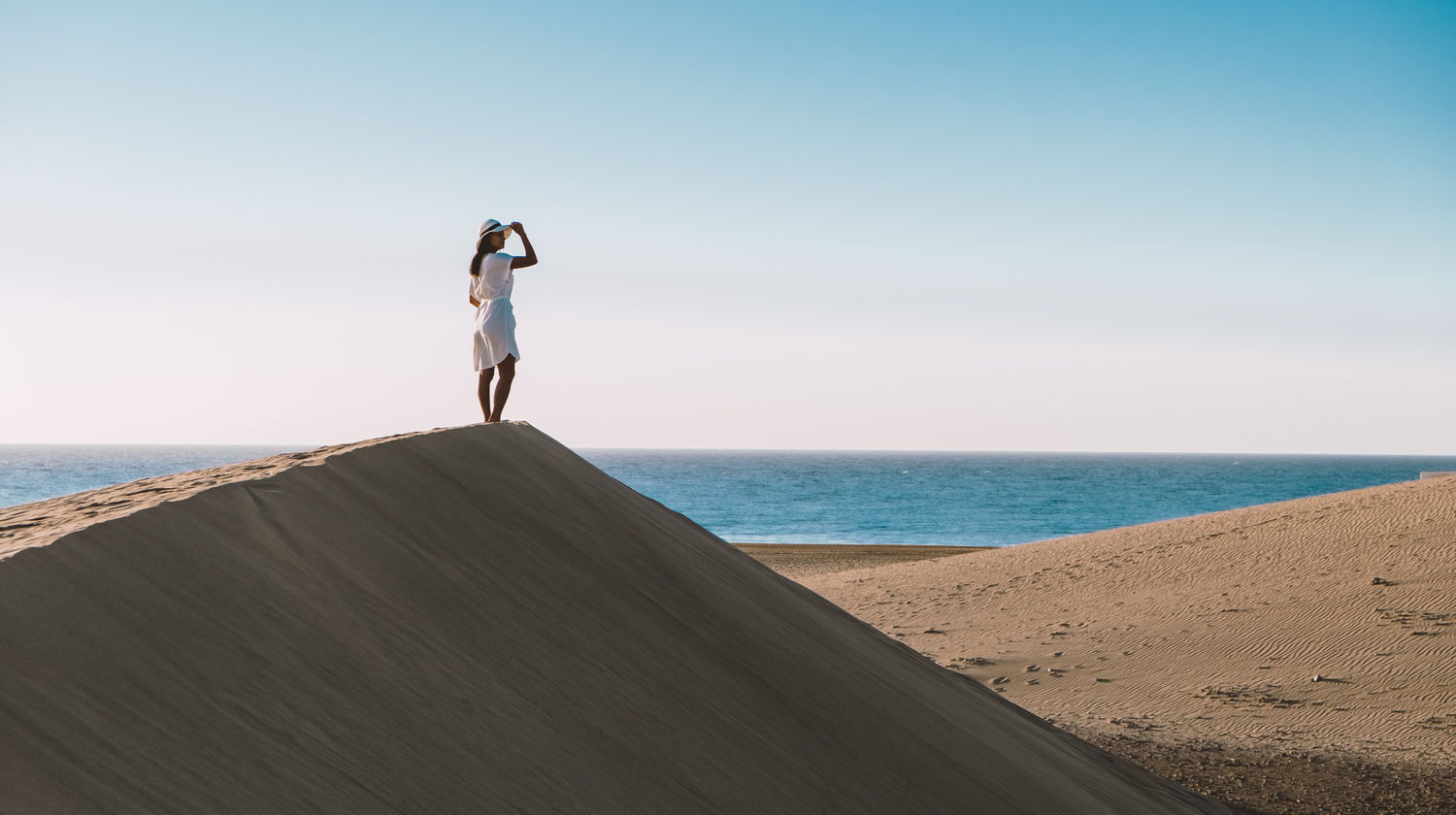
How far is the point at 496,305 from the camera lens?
271 inches

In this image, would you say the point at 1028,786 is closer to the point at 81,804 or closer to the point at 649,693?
the point at 649,693

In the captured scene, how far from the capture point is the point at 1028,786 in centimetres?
473

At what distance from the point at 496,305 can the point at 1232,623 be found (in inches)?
385

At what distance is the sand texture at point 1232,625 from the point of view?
9.30 m

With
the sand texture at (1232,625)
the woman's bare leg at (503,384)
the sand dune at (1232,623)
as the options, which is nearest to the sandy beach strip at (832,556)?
the sand texture at (1232,625)

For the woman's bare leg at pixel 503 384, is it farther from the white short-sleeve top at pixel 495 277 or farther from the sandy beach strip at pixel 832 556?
the sandy beach strip at pixel 832 556

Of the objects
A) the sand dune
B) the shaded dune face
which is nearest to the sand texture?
the sand dune

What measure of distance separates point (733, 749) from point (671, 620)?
34.9 inches

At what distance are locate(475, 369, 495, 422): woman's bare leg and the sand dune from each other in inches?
223

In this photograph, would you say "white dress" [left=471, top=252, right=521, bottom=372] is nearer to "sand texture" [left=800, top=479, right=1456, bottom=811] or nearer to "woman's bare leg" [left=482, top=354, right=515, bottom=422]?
"woman's bare leg" [left=482, top=354, right=515, bottom=422]

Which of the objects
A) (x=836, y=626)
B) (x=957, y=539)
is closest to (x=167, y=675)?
(x=836, y=626)

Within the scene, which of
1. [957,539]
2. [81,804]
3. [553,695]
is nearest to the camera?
[81,804]

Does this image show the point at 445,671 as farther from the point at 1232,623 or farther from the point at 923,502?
the point at 923,502

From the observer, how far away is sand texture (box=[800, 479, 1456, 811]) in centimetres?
930
